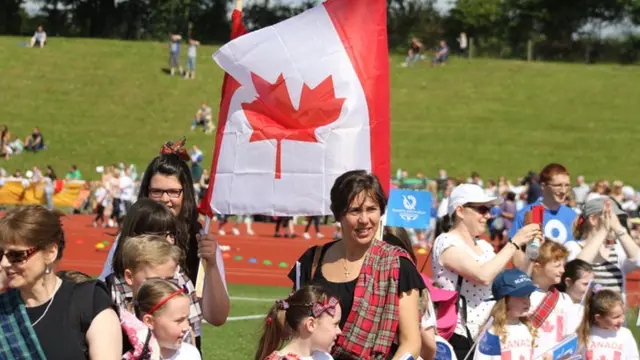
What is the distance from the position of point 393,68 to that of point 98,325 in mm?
54580

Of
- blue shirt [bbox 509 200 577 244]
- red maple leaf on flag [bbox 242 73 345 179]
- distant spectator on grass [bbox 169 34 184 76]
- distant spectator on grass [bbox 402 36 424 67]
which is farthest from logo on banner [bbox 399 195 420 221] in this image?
distant spectator on grass [bbox 402 36 424 67]

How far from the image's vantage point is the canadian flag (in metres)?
6.27

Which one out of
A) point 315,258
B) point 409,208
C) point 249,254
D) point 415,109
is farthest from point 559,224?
point 415,109

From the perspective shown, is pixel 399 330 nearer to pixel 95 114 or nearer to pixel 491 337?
pixel 491 337

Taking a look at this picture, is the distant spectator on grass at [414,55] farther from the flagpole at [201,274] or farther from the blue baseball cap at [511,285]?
the flagpole at [201,274]

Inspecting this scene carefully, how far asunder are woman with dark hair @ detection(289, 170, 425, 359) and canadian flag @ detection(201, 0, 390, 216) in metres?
0.91

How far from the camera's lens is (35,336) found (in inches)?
161

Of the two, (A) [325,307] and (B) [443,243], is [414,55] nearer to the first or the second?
(B) [443,243]

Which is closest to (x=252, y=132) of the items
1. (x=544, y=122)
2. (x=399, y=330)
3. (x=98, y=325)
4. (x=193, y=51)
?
(x=399, y=330)

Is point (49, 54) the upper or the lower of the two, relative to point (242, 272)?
upper

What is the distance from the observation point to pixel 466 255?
266 inches

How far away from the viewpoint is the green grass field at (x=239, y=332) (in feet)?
39.8

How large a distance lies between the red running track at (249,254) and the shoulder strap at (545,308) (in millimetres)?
9356

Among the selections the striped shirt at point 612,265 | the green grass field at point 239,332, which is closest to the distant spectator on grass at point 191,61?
the green grass field at point 239,332
